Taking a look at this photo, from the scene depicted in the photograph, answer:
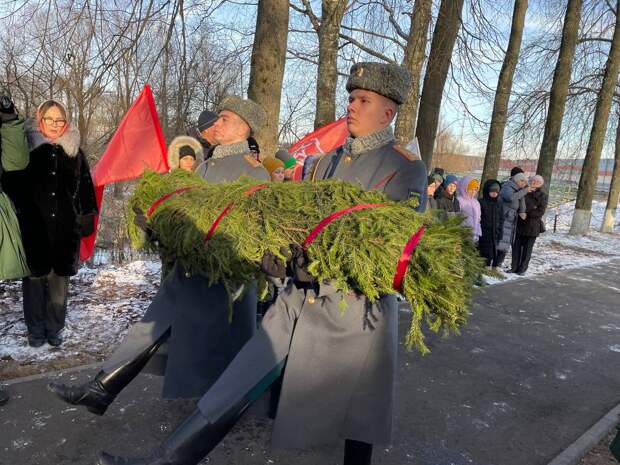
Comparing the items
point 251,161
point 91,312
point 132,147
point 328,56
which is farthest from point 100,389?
point 328,56

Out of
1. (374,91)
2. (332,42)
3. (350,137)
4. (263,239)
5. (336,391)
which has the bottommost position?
(336,391)

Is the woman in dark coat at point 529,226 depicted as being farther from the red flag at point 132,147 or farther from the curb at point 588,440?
the red flag at point 132,147

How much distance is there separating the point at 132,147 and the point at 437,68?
584 centimetres

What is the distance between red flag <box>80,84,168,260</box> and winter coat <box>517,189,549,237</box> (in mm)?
6205

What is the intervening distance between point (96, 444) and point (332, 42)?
23.4 ft

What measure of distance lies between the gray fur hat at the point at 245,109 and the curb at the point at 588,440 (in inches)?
104

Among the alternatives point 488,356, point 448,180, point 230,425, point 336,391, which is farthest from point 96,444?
point 448,180

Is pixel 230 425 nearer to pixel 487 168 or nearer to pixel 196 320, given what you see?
pixel 196 320

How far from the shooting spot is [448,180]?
781 cm

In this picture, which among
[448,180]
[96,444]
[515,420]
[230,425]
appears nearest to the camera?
[230,425]

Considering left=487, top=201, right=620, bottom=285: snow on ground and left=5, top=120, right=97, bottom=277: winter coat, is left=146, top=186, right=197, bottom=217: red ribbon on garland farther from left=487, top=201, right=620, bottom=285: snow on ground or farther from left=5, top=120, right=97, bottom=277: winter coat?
left=487, top=201, right=620, bottom=285: snow on ground

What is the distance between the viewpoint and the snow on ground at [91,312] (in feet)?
12.4

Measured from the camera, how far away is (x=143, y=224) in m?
2.60

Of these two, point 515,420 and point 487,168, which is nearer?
point 515,420
